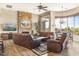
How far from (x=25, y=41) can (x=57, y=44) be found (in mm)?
662

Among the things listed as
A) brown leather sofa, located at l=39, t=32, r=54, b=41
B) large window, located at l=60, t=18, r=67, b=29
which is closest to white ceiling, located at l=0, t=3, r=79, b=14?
large window, located at l=60, t=18, r=67, b=29

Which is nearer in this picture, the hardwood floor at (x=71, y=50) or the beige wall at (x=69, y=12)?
the beige wall at (x=69, y=12)

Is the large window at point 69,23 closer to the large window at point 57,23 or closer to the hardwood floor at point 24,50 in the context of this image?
the large window at point 57,23

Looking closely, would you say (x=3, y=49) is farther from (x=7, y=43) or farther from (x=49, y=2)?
(x=49, y=2)

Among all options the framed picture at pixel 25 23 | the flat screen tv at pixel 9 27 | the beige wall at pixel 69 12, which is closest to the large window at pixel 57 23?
the beige wall at pixel 69 12

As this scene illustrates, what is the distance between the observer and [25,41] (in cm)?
257

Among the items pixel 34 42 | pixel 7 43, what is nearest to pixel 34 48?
pixel 34 42

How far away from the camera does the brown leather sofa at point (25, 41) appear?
2541mm

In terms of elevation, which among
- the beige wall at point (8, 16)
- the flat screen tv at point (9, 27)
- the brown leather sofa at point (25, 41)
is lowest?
the brown leather sofa at point (25, 41)

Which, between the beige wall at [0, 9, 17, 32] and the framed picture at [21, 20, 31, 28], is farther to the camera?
the framed picture at [21, 20, 31, 28]

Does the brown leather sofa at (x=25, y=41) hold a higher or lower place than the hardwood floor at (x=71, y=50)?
higher

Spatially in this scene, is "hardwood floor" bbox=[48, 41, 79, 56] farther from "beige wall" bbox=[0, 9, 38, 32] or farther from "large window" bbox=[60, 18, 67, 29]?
"beige wall" bbox=[0, 9, 38, 32]

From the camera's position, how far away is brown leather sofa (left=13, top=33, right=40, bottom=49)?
254 cm

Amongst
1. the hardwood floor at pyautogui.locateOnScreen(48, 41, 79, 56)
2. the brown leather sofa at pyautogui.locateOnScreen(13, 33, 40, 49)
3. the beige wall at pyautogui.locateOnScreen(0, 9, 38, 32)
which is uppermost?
the beige wall at pyautogui.locateOnScreen(0, 9, 38, 32)
